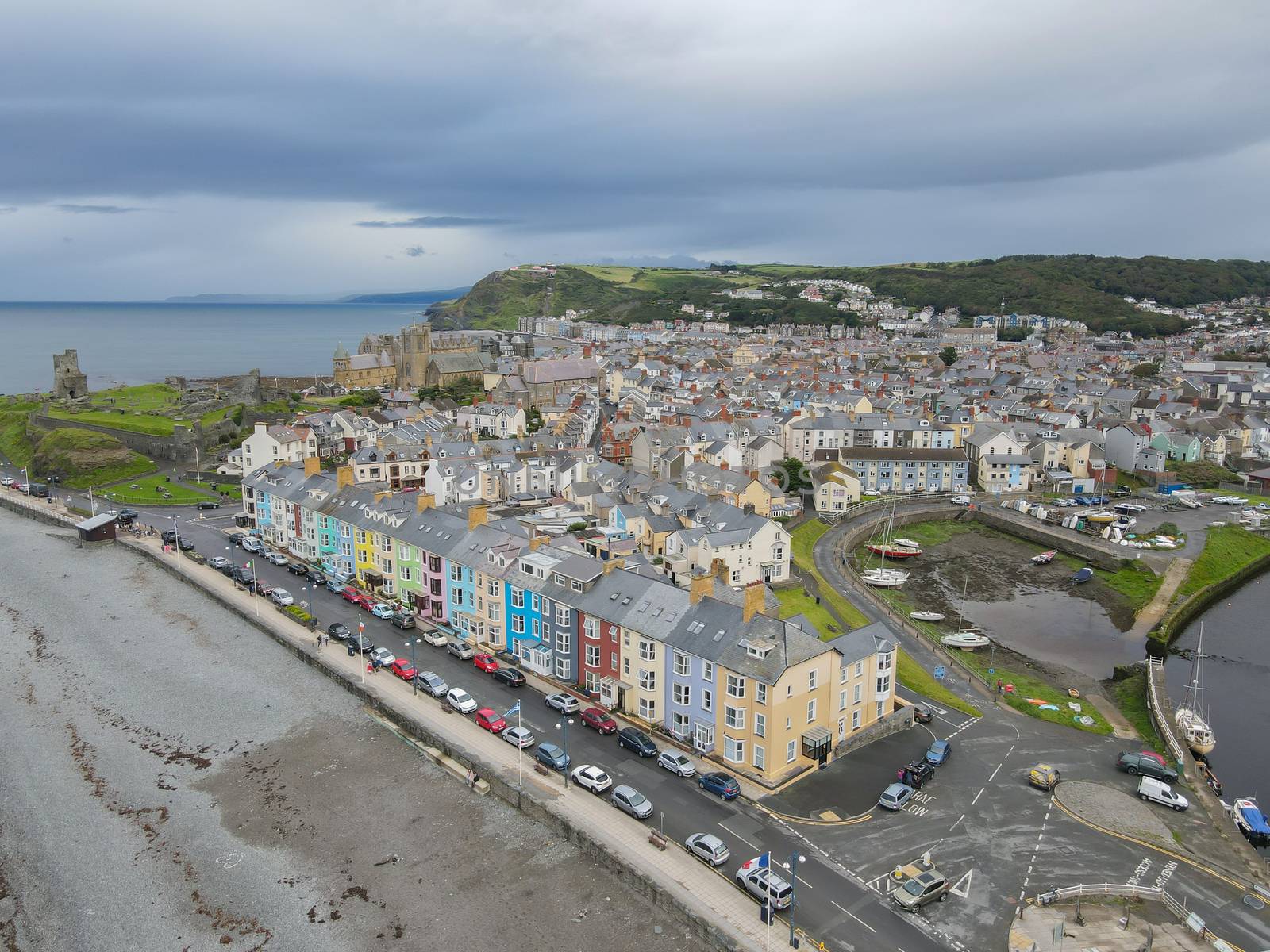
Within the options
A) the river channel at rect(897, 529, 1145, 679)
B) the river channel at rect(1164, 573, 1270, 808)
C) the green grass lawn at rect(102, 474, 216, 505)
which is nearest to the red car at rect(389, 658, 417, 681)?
the river channel at rect(897, 529, 1145, 679)

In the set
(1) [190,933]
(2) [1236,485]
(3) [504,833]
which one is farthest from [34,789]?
(2) [1236,485]

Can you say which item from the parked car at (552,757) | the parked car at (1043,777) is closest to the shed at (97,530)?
the parked car at (552,757)

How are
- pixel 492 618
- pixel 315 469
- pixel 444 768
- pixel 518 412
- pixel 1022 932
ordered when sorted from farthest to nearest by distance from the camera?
1. pixel 518 412
2. pixel 315 469
3. pixel 492 618
4. pixel 444 768
5. pixel 1022 932

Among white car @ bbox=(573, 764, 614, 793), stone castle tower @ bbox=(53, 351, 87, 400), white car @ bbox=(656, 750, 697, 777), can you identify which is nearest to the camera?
white car @ bbox=(573, 764, 614, 793)

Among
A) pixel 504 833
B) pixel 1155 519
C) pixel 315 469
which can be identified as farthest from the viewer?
pixel 1155 519

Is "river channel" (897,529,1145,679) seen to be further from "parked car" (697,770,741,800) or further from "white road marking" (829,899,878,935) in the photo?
"white road marking" (829,899,878,935)

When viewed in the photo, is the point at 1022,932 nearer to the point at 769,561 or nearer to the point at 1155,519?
the point at 769,561

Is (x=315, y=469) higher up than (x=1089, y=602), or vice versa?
(x=315, y=469)
